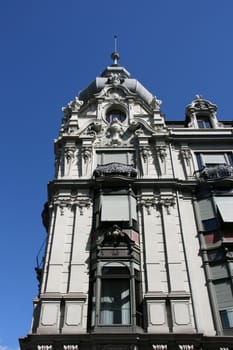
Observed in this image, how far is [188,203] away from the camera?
75.7ft

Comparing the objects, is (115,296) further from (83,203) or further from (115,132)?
(115,132)

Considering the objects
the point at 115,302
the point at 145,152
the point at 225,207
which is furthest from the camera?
the point at 145,152

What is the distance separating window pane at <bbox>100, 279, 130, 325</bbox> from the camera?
17.2 metres

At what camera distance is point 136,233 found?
20.9 meters

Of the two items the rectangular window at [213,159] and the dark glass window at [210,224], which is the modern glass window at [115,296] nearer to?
the dark glass window at [210,224]

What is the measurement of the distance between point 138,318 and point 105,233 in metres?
4.92

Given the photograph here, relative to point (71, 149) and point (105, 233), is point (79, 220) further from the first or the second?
point (71, 149)

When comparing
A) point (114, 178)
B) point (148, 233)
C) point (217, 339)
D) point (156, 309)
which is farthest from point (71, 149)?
point (217, 339)

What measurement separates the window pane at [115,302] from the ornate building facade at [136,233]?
48 millimetres

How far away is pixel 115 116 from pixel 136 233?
38.9 ft

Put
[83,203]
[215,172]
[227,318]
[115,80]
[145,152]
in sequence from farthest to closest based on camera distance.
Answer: [115,80] < [145,152] < [215,172] < [83,203] < [227,318]

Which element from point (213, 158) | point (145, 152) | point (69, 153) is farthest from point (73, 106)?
point (213, 158)

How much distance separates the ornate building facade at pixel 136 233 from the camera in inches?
665

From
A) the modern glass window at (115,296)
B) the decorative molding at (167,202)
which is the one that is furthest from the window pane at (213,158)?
the modern glass window at (115,296)
